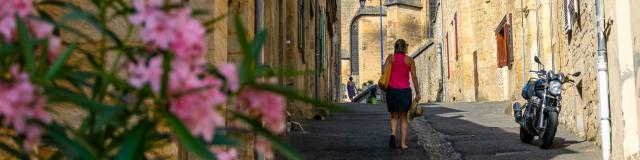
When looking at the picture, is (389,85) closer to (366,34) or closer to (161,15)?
(161,15)

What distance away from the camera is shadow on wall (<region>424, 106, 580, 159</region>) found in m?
8.65

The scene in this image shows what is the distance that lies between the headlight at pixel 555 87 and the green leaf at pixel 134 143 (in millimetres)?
8296

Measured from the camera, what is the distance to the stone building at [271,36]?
4051 millimetres

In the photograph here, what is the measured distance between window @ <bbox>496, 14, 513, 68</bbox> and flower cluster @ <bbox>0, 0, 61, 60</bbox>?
54.8 feet

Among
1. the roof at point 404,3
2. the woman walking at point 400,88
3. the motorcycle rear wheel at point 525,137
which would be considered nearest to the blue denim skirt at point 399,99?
the woman walking at point 400,88

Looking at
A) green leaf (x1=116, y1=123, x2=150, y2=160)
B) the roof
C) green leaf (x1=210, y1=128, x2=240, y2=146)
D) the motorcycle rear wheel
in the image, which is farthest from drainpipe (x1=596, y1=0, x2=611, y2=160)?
the roof

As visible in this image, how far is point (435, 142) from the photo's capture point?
400 inches

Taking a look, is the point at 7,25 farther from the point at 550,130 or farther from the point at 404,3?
the point at 404,3

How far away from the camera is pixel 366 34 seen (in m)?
54.9

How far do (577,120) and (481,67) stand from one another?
15.5 m

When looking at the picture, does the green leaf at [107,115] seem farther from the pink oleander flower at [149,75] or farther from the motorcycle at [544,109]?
the motorcycle at [544,109]

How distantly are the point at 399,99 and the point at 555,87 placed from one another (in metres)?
1.68

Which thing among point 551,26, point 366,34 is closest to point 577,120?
point 551,26

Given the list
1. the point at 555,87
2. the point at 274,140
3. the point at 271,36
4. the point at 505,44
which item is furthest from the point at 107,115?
the point at 505,44
